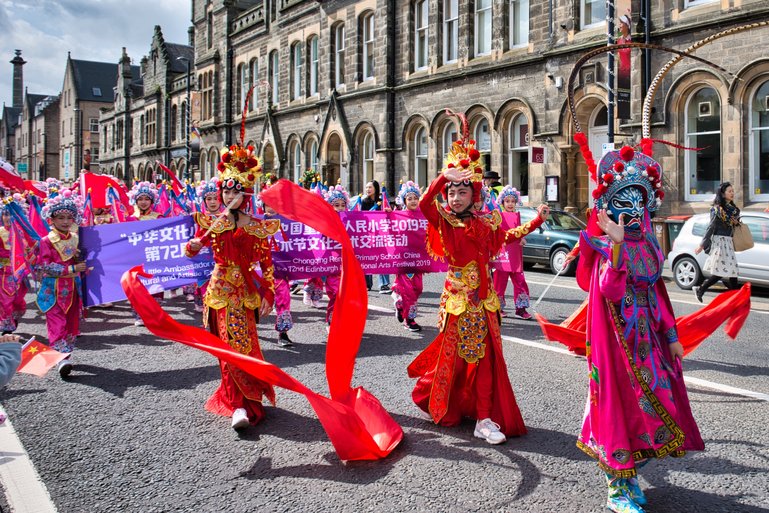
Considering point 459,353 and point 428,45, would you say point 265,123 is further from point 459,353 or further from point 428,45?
point 459,353

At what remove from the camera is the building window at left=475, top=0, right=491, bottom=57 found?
22.8m

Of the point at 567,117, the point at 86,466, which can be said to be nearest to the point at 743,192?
the point at 567,117

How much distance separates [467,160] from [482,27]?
65.0ft

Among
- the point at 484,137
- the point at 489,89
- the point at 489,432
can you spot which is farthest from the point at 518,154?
the point at 489,432

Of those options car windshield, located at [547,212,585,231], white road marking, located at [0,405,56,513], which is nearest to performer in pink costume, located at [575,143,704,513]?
white road marking, located at [0,405,56,513]

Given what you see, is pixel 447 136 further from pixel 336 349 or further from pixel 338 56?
pixel 336 349

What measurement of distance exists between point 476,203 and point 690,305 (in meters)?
7.38

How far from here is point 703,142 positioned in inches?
679

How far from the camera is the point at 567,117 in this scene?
64.7 feet

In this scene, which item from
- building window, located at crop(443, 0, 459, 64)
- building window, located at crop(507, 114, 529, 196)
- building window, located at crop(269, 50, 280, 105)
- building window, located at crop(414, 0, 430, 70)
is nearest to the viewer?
building window, located at crop(507, 114, 529, 196)

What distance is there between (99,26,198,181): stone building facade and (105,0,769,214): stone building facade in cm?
1240

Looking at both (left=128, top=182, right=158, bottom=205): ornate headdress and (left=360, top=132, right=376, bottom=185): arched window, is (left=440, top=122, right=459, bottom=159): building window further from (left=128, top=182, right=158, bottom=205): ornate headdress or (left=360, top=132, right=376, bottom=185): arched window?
(left=128, top=182, right=158, bottom=205): ornate headdress

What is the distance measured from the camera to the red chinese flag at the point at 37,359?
3.30 m

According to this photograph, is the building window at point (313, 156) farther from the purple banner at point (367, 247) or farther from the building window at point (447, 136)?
the purple banner at point (367, 247)
